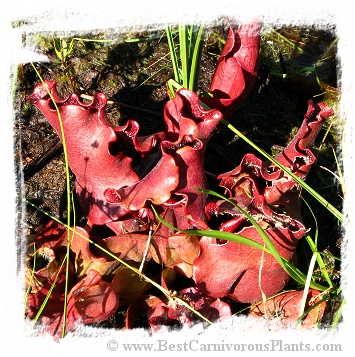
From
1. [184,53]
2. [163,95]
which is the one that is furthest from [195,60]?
[163,95]

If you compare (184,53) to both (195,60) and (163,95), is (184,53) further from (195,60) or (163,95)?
(163,95)

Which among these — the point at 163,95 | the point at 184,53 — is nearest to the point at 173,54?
the point at 184,53

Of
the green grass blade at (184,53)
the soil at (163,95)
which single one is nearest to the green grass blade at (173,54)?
the green grass blade at (184,53)

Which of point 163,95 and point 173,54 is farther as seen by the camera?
point 163,95

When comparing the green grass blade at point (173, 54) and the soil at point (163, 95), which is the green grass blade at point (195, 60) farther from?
the soil at point (163, 95)

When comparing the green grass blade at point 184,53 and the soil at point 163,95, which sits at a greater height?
the green grass blade at point 184,53

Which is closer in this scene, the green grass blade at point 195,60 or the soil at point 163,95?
the green grass blade at point 195,60

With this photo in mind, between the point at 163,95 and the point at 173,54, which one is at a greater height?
the point at 173,54

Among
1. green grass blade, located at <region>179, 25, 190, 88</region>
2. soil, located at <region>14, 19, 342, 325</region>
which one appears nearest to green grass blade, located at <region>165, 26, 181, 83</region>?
green grass blade, located at <region>179, 25, 190, 88</region>

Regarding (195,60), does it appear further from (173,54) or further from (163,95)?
(163,95)
